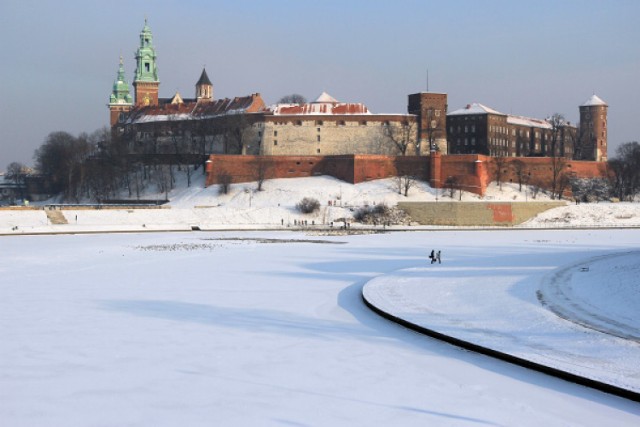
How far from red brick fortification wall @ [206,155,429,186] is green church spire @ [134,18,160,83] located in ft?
109

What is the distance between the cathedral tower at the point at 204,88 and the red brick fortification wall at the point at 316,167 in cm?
3083

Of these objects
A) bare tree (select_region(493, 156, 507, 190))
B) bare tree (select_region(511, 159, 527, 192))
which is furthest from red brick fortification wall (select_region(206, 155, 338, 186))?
bare tree (select_region(511, 159, 527, 192))

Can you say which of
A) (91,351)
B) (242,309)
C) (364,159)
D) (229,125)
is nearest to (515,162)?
(364,159)

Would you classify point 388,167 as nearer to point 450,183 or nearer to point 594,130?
point 450,183

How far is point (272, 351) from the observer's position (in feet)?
30.7

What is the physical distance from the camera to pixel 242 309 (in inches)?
492

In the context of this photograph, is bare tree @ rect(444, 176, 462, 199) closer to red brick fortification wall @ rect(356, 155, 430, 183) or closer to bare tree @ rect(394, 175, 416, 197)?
red brick fortification wall @ rect(356, 155, 430, 183)

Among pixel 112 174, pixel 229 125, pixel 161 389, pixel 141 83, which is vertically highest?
pixel 141 83

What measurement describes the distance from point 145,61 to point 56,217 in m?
44.8

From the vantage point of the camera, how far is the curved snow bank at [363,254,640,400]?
823 centimetres

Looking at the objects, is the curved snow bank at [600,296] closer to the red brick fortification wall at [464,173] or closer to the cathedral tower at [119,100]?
the red brick fortification wall at [464,173]

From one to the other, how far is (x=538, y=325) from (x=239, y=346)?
4.27m


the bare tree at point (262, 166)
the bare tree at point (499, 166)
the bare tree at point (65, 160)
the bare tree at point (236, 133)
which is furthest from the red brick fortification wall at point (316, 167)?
the bare tree at point (65, 160)

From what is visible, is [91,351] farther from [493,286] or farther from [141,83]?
[141,83]
